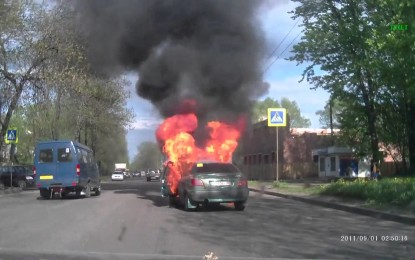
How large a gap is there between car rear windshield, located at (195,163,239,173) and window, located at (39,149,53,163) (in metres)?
8.53

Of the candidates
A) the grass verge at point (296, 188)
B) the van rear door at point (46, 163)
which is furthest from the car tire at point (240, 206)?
the van rear door at point (46, 163)

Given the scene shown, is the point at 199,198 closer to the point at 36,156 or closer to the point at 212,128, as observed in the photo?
the point at 212,128

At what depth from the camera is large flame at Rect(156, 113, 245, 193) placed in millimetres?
16544

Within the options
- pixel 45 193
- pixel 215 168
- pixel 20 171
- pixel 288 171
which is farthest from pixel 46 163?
pixel 288 171

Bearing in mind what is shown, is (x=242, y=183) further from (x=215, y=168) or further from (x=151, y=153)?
(x=151, y=153)

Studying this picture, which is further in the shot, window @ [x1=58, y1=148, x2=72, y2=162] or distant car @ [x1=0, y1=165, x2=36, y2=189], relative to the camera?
distant car @ [x1=0, y1=165, x2=36, y2=189]

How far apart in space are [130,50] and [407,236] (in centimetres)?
1241

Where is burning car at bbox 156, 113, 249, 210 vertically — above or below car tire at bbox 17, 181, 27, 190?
above

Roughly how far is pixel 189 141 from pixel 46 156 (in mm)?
6783

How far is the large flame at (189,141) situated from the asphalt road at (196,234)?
97.7 inches

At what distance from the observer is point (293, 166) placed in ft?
144

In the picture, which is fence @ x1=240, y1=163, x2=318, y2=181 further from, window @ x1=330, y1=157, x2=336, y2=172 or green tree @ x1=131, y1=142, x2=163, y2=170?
green tree @ x1=131, y1=142, x2=163, y2=170

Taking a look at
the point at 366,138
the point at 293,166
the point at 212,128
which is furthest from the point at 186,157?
the point at 293,166
